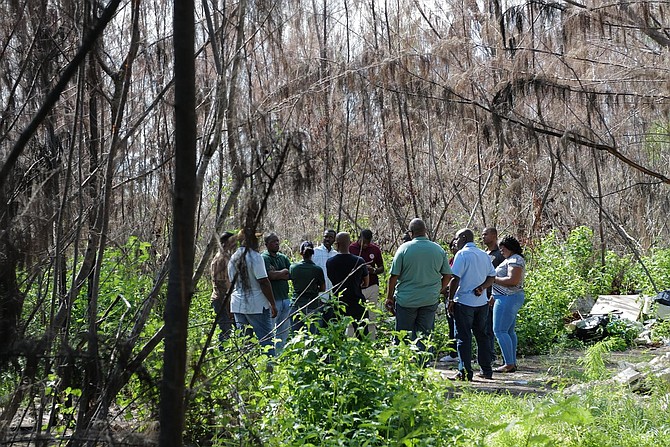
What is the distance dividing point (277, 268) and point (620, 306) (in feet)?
24.8

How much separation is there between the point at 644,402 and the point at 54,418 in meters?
5.38

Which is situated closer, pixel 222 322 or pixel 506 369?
pixel 222 322

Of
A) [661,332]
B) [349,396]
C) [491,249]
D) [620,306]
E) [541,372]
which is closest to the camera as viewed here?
[349,396]

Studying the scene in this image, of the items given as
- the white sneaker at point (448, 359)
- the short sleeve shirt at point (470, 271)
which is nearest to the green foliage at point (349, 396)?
the short sleeve shirt at point (470, 271)

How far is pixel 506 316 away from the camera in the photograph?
33.4ft

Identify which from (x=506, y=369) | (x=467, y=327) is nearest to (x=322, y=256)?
(x=467, y=327)

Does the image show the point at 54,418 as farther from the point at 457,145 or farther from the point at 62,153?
the point at 457,145

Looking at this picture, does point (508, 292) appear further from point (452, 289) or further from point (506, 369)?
point (506, 369)

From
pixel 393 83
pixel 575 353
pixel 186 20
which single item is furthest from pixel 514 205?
pixel 186 20

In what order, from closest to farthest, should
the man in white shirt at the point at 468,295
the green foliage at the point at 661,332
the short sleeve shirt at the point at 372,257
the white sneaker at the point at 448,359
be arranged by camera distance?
the man in white shirt at the point at 468,295, the short sleeve shirt at the point at 372,257, the white sneaker at the point at 448,359, the green foliage at the point at 661,332

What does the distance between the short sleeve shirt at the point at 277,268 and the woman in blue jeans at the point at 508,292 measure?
8.09ft

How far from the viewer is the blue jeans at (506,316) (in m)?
10.1

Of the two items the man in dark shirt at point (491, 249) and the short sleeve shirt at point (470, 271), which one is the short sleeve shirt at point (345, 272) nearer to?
the short sleeve shirt at point (470, 271)

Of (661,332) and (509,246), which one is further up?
(509,246)
